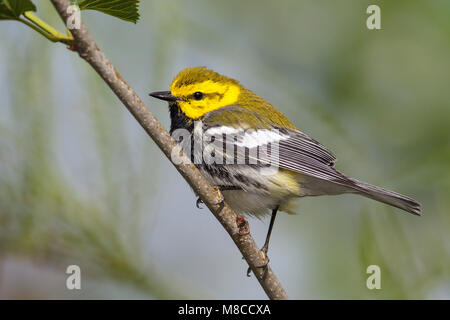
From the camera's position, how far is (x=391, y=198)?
248cm

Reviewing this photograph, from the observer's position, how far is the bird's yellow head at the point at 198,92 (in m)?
2.97

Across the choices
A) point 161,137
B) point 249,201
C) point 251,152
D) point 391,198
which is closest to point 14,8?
point 161,137

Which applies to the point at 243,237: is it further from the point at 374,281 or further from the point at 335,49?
the point at 335,49

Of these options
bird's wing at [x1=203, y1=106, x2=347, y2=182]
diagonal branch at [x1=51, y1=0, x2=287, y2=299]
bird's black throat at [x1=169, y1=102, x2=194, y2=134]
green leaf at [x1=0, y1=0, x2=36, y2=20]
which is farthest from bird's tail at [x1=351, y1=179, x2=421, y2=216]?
green leaf at [x1=0, y1=0, x2=36, y2=20]

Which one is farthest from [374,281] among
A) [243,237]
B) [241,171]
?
[241,171]

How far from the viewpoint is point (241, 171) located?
2600 millimetres

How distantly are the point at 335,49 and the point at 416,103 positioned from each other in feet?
1.95

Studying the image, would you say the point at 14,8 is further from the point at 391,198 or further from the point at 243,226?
the point at 391,198

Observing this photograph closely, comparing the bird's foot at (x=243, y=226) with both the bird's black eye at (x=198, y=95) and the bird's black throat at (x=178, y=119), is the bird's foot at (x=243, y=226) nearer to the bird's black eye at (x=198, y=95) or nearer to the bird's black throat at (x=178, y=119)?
the bird's black throat at (x=178, y=119)

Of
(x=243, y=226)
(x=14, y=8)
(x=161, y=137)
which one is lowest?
(x=243, y=226)

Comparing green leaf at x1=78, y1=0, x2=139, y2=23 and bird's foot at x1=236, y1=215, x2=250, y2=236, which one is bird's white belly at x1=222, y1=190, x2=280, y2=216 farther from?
green leaf at x1=78, y1=0, x2=139, y2=23

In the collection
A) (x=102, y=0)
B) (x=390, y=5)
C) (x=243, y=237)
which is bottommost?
(x=243, y=237)

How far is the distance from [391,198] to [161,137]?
134cm

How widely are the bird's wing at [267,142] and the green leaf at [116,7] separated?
4.30ft
